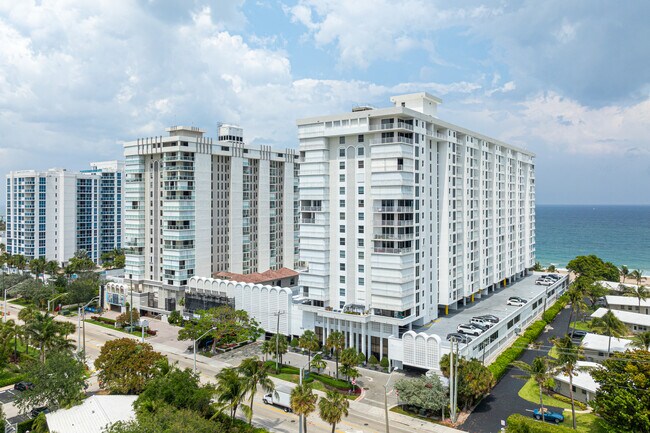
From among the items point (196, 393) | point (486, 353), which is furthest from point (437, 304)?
point (196, 393)

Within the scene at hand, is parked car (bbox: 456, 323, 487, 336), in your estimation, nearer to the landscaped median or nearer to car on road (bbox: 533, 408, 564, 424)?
car on road (bbox: 533, 408, 564, 424)

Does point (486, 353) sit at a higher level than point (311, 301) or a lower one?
lower

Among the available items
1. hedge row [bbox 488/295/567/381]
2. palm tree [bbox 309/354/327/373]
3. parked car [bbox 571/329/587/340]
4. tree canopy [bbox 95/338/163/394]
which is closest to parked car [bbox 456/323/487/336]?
hedge row [bbox 488/295/567/381]

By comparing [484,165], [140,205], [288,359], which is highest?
[484,165]

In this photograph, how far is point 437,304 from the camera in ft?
260

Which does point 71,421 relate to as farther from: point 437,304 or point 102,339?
point 437,304

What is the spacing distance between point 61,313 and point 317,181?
67.7 metres

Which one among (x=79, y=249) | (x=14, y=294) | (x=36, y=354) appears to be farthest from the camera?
(x=79, y=249)

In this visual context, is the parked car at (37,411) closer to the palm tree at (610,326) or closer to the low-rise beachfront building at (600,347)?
the low-rise beachfront building at (600,347)

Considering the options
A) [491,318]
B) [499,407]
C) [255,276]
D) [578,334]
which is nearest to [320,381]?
[499,407]

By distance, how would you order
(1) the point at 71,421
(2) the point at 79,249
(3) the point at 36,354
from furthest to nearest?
(2) the point at 79,249 → (3) the point at 36,354 → (1) the point at 71,421

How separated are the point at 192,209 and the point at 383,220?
43949mm

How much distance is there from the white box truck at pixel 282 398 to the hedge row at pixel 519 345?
26.5 meters

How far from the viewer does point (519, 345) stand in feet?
239
